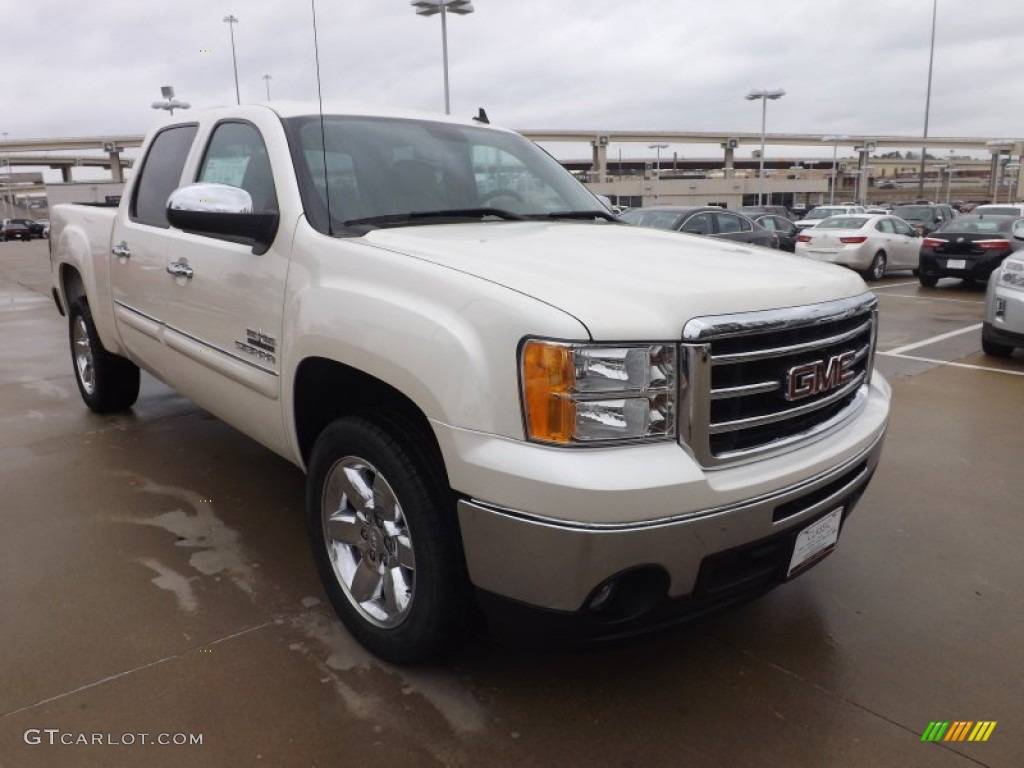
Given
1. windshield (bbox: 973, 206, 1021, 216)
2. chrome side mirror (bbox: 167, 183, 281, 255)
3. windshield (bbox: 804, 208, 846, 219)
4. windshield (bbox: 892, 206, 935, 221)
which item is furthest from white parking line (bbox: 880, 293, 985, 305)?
windshield (bbox: 804, 208, 846, 219)

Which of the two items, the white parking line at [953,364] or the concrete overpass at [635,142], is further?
the concrete overpass at [635,142]

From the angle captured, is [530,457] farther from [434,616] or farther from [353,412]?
[353,412]

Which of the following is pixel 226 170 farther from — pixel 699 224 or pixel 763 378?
pixel 699 224

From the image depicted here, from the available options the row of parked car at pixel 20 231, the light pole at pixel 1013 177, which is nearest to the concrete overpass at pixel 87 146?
the row of parked car at pixel 20 231

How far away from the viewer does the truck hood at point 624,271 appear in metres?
2.10

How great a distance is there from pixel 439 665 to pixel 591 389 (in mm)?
1188

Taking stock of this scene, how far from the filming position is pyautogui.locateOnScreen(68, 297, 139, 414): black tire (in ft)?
17.5

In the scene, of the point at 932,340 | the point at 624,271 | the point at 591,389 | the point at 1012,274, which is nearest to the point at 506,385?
the point at 591,389

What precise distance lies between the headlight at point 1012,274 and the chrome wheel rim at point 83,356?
7.72m

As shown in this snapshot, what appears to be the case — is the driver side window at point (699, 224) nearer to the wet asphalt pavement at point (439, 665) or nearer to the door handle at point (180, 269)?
the wet asphalt pavement at point (439, 665)

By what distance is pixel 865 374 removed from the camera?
116 inches

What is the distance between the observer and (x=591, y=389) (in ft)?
6.66

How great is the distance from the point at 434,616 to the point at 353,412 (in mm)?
719

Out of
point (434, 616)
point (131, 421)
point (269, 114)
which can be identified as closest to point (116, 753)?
point (434, 616)
